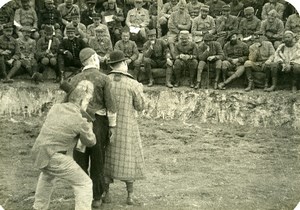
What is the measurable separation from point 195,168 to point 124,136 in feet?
6.47

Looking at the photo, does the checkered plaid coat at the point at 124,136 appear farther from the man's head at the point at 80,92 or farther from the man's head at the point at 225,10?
the man's head at the point at 225,10

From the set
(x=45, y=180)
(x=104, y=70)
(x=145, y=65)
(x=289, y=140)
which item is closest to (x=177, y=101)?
(x=145, y=65)

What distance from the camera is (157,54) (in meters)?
10.2

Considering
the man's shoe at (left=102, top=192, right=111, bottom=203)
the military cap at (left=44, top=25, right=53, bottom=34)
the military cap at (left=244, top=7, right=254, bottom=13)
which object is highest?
the military cap at (left=244, top=7, right=254, bottom=13)

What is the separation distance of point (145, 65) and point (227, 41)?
1756 millimetres

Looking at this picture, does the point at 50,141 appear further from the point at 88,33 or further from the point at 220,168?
the point at 88,33

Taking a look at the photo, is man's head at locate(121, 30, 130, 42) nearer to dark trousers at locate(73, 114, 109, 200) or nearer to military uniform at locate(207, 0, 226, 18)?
military uniform at locate(207, 0, 226, 18)

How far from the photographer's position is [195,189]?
7344 millimetres

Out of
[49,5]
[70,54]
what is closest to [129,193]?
[70,54]

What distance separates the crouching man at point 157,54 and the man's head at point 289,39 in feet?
6.81

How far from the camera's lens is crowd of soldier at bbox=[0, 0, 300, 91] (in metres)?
9.63

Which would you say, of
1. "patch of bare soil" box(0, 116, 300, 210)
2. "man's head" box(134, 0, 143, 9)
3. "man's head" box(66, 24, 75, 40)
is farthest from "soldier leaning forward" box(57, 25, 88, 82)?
"man's head" box(134, 0, 143, 9)

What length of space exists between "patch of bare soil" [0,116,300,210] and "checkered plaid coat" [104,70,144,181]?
440 mm

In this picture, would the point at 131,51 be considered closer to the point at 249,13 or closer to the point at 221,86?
the point at 221,86
